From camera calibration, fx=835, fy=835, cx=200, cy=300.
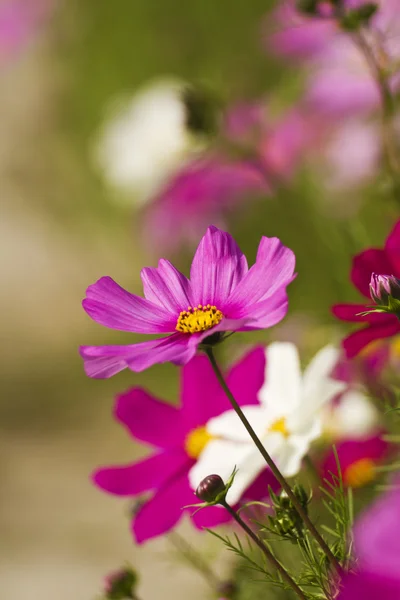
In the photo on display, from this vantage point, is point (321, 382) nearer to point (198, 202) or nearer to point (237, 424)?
point (237, 424)

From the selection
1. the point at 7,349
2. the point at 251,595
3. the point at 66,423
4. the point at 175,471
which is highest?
the point at 175,471

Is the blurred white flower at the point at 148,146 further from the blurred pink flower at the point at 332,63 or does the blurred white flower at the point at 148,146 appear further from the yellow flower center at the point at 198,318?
the yellow flower center at the point at 198,318

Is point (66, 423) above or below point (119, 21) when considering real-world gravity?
below

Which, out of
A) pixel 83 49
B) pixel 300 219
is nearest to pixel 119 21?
pixel 83 49

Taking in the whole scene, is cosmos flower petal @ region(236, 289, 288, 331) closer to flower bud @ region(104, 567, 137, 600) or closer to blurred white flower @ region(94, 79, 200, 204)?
flower bud @ region(104, 567, 137, 600)

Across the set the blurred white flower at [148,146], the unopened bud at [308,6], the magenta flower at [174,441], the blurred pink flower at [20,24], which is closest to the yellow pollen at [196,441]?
the magenta flower at [174,441]

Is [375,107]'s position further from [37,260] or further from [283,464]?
[37,260]

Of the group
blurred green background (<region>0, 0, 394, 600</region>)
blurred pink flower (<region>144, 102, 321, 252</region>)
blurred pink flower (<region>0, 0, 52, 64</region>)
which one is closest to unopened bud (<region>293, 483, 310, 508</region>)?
blurred green background (<region>0, 0, 394, 600</region>)
